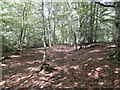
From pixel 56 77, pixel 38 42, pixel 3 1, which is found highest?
pixel 3 1

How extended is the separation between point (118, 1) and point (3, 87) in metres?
9.05

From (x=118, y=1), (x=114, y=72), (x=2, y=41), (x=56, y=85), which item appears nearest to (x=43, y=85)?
(x=56, y=85)

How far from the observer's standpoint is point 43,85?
5137 mm

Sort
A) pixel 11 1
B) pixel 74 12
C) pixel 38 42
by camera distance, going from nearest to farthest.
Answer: pixel 11 1, pixel 74 12, pixel 38 42

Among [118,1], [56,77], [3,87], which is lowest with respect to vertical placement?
[3,87]

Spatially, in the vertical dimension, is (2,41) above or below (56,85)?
above

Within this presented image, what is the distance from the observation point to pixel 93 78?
5.01 meters

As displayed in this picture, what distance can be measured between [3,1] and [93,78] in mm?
10414

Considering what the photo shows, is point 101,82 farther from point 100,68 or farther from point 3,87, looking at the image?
point 3,87

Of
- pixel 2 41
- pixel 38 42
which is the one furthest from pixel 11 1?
pixel 38 42

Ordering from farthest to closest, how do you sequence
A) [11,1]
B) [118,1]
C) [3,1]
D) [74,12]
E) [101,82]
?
1. [74,12]
2. [11,1]
3. [3,1]
4. [118,1]
5. [101,82]

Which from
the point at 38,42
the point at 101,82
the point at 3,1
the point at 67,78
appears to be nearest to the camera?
the point at 101,82

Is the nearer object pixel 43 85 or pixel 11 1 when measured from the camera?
pixel 43 85

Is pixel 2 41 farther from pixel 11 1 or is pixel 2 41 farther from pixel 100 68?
pixel 100 68
